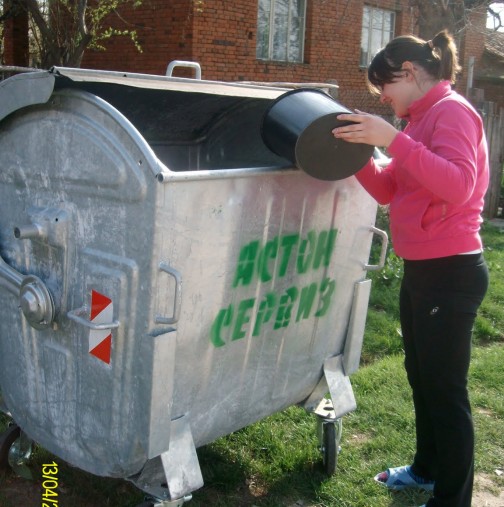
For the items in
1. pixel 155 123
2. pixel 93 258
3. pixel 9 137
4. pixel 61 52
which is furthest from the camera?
pixel 61 52

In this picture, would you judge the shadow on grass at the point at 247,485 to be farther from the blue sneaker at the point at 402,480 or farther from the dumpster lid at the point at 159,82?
the dumpster lid at the point at 159,82

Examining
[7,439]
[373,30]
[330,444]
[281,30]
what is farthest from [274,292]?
[373,30]

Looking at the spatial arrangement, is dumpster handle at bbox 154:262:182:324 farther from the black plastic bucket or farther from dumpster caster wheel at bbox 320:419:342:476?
dumpster caster wheel at bbox 320:419:342:476

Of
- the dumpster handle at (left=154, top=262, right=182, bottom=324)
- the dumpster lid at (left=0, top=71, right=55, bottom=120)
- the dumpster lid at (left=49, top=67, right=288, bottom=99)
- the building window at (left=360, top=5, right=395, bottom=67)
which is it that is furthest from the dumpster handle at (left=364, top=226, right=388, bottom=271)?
the building window at (left=360, top=5, right=395, bottom=67)

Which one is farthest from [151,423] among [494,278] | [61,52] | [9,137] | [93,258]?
[61,52]

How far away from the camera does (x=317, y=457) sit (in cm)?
340

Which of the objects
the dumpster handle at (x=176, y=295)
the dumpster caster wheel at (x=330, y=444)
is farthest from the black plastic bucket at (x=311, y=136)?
the dumpster caster wheel at (x=330, y=444)

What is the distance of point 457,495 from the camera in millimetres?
2744

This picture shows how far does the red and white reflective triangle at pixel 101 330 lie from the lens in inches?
88.4

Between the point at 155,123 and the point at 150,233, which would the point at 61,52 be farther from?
the point at 150,233

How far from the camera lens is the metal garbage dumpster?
85.4 inches

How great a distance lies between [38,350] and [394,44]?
5.80 feet

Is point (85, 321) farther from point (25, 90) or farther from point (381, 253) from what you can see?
point (381, 253)

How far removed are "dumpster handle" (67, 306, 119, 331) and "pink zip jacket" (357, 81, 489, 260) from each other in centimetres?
112
